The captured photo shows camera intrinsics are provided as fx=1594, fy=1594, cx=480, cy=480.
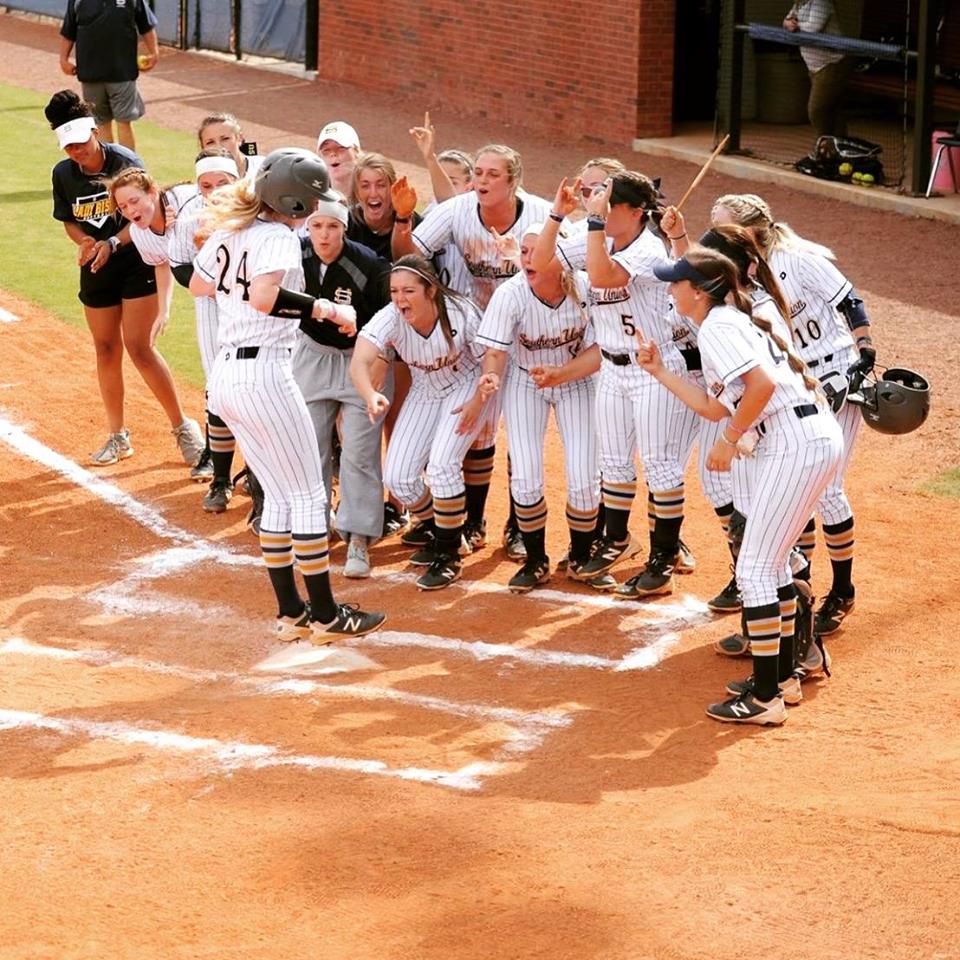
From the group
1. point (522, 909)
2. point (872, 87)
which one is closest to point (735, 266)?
point (522, 909)

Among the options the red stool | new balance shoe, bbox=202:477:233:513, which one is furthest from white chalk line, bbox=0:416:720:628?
the red stool

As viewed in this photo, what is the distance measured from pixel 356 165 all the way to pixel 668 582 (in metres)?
2.55

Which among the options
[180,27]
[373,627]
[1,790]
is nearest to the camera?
[1,790]

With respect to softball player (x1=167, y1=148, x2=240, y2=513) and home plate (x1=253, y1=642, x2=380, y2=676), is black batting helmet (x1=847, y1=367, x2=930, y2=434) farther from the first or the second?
softball player (x1=167, y1=148, x2=240, y2=513)

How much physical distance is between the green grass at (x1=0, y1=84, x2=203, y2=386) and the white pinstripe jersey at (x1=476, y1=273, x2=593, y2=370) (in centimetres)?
405

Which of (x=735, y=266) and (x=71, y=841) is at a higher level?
(x=735, y=266)

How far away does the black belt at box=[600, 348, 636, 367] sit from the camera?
7113 millimetres

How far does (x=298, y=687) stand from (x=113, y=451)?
336cm

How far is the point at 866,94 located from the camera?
1800cm

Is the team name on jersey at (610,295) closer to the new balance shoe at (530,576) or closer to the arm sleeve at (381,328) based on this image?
the arm sleeve at (381,328)

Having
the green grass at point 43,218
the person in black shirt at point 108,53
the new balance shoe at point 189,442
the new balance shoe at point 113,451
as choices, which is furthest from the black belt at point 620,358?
the person in black shirt at point 108,53

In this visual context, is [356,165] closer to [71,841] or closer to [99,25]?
[71,841]

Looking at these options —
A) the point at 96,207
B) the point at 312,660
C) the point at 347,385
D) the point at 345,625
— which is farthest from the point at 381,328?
the point at 96,207

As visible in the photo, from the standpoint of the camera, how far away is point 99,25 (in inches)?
624
